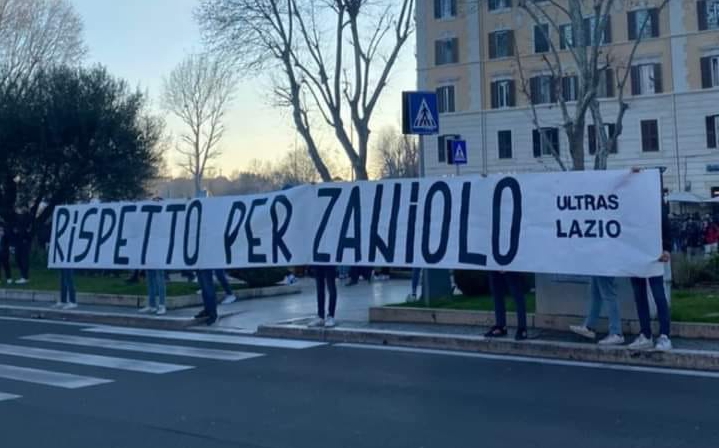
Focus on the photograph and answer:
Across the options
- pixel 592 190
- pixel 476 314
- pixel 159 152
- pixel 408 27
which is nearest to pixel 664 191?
pixel 592 190

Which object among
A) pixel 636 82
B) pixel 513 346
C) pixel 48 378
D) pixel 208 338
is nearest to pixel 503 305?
pixel 513 346

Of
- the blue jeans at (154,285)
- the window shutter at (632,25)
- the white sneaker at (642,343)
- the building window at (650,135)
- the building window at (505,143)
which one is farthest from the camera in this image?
the building window at (505,143)

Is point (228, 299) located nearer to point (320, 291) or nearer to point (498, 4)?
point (320, 291)

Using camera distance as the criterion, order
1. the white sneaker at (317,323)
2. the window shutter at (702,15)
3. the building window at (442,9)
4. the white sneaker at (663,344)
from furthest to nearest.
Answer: the building window at (442,9) < the window shutter at (702,15) < the white sneaker at (317,323) < the white sneaker at (663,344)

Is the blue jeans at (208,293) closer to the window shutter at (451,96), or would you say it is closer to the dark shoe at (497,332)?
the dark shoe at (497,332)

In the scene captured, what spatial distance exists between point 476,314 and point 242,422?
5.38m

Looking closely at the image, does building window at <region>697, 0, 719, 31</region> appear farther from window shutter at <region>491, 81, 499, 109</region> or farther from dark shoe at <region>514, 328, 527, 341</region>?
dark shoe at <region>514, 328, 527, 341</region>

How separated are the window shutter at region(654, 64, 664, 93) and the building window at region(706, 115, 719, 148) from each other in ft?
10.2

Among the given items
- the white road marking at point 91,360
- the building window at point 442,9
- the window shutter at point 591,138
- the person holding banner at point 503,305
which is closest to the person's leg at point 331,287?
the person holding banner at point 503,305

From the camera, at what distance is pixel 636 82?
47.8 meters

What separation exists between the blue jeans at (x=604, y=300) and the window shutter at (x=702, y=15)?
40.3 m

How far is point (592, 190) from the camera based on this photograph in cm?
1027

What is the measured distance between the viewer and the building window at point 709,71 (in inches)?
1800

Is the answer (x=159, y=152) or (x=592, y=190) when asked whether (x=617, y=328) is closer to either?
(x=592, y=190)
